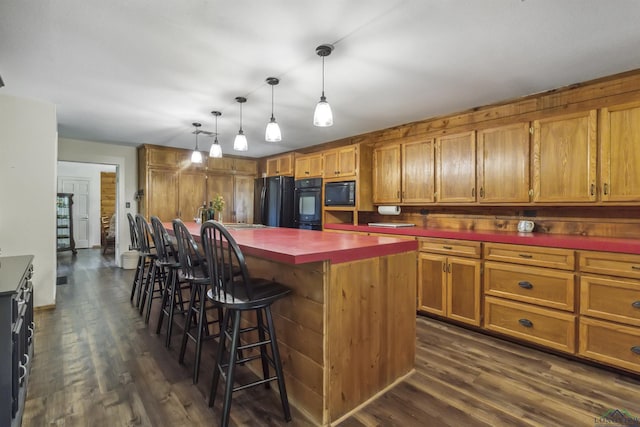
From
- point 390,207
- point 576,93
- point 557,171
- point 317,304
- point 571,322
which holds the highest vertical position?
point 576,93

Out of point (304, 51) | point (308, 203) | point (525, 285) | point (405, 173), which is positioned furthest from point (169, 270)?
point (525, 285)

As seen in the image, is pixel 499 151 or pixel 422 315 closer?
pixel 499 151

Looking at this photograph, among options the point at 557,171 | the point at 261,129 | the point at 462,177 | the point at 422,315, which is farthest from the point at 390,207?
the point at 261,129

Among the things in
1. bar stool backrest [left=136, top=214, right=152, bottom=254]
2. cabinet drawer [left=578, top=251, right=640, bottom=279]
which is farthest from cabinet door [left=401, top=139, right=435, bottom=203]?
bar stool backrest [left=136, top=214, right=152, bottom=254]

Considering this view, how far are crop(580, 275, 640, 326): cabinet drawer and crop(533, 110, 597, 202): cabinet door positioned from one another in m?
0.75

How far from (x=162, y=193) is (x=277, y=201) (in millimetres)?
2052

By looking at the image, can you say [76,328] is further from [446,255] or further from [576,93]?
[576,93]

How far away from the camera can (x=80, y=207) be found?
27.3 ft

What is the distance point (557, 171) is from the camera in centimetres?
269

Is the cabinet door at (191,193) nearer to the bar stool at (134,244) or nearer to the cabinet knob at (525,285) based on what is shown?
the bar stool at (134,244)

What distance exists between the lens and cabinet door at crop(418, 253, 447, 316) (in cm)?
305

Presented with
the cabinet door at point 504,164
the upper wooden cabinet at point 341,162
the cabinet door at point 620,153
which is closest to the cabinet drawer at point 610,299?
the cabinet door at point 620,153

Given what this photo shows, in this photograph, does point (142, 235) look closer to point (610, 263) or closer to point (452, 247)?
point (452, 247)

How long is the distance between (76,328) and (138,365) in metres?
1.19
